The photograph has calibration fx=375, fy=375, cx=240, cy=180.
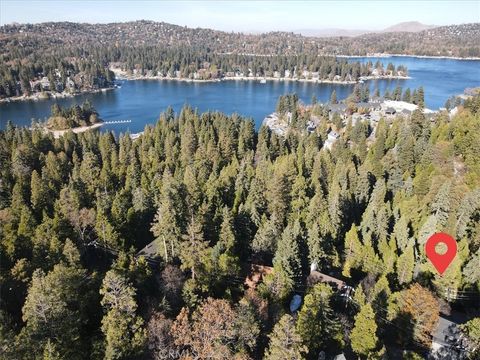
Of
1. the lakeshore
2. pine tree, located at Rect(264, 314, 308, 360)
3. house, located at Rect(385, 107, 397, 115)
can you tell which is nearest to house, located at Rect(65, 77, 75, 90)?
the lakeshore

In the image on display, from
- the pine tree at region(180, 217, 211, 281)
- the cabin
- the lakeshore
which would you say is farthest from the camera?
the lakeshore

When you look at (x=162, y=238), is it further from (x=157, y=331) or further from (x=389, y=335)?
(x=389, y=335)

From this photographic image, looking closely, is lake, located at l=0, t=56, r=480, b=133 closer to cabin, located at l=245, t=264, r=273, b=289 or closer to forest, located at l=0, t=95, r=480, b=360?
forest, located at l=0, t=95, r=480, b=360

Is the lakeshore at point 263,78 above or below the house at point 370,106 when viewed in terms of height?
above

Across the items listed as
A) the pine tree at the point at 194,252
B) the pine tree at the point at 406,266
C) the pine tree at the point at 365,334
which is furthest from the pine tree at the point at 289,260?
the pine tree at the point at 406,266

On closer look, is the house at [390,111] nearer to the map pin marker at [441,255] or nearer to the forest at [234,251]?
the forest at [234,251]

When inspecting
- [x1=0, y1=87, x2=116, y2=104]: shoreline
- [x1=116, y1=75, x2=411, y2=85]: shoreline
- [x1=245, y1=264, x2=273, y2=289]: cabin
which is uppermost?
[x1=116, y1=75, x2=411, y2=85]: shoreline
